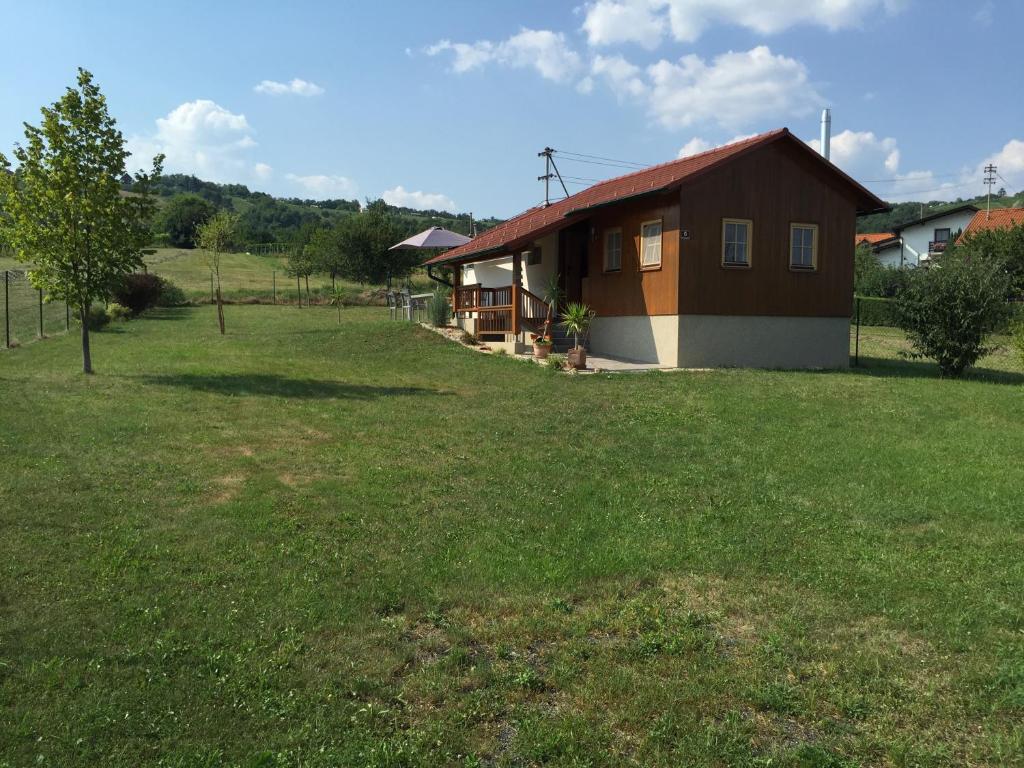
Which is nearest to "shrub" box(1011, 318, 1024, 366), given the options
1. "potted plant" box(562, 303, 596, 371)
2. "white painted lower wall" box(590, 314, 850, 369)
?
"white painted lower wall" box(590, 314, 850, 369)

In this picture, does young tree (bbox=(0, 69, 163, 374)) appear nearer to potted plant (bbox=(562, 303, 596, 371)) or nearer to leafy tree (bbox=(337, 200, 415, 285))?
potted plant (bbox=(562, 303, 596, 371))

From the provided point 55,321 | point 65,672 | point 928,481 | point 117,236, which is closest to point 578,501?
point 928,481

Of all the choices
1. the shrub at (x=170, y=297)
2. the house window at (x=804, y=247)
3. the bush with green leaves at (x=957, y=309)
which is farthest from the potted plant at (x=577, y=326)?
the shrub at (x=170, y=297)

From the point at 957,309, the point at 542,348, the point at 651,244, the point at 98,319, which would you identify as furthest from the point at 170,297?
the point at 957,309

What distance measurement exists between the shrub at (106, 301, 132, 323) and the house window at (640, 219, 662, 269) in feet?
61.7

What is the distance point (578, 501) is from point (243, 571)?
9.72 ft

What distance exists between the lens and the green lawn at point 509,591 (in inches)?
124

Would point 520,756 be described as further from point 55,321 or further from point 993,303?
point 55,321

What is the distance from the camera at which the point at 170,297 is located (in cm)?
3269

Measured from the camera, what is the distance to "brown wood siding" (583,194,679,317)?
16172 mm

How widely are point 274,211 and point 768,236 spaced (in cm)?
9857

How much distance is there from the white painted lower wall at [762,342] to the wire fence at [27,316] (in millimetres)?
13780

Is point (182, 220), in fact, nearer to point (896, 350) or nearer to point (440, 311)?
point (440, 311)

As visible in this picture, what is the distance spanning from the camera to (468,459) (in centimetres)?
812
